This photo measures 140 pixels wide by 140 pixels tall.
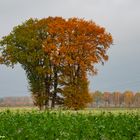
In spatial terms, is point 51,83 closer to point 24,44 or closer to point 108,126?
point 24,44

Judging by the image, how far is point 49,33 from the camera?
9050 cm

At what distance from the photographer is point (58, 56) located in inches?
3450

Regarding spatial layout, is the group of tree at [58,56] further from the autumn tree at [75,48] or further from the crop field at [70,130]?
the crop field at [70,130]

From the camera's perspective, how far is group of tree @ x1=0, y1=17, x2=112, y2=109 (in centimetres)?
8638

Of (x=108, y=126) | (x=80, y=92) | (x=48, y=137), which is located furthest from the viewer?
(x=80, y=92)

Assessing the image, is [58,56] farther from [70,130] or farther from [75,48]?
[70,130]

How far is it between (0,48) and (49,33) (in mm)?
8147

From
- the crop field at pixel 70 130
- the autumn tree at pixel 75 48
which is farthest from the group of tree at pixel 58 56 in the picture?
the crop field at pixel 70 130

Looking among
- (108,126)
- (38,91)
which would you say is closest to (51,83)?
(38,91)

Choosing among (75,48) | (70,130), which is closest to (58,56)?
(75,48)

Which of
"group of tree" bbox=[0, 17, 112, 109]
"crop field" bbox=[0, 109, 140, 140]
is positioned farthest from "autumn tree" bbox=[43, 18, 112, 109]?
"crop field" bbox=[0, 109, 140, 140]

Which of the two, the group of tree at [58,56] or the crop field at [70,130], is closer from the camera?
the crop field at [70,130]

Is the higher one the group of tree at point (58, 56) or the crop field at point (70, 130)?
the group of tree at point (58, 56)

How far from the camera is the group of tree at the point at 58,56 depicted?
86.4 metres
